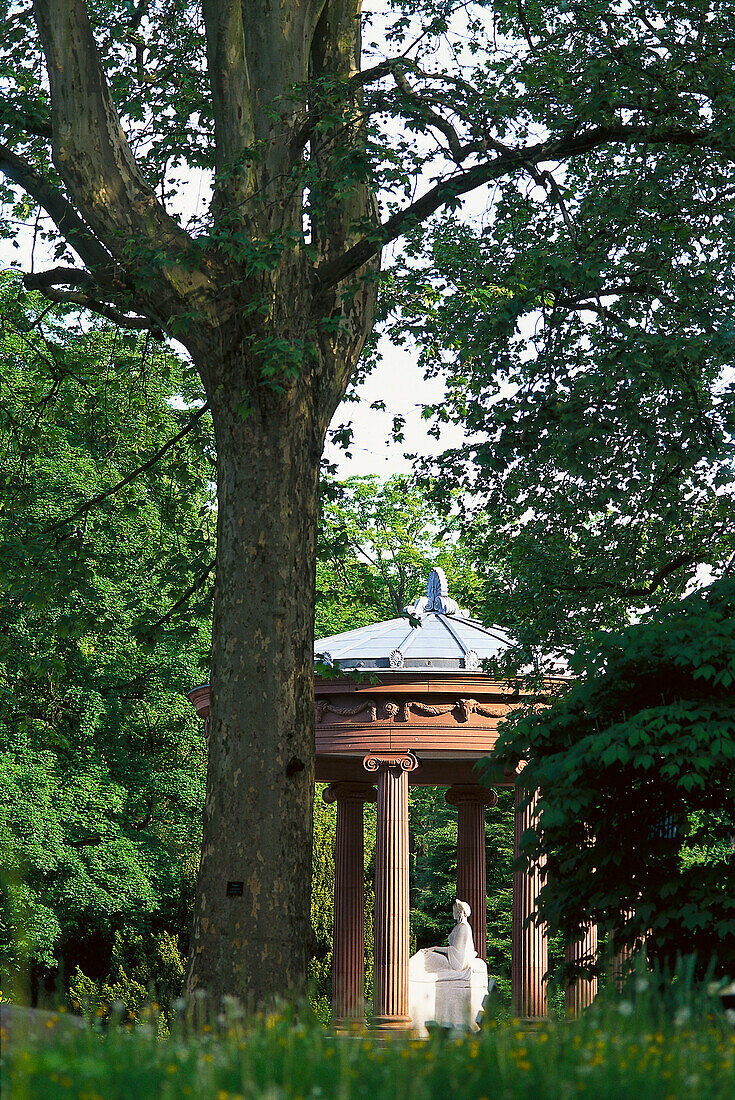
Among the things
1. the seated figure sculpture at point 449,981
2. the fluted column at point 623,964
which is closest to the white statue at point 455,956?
the seated figure sculpture at point 449,981

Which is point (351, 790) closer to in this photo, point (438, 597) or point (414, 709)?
point (438, 597)

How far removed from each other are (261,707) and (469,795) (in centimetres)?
1248

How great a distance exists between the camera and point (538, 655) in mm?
12180

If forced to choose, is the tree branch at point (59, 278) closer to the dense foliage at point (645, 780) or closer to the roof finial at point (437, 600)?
the dense foliage at point (645, 780)

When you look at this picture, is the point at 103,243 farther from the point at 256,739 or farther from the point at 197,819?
the point at 197,819

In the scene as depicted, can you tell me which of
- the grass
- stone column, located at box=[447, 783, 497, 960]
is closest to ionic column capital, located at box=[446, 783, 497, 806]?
stone column, located at box=[447, 783, 497, 960]

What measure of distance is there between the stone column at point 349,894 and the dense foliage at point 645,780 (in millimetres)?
10528

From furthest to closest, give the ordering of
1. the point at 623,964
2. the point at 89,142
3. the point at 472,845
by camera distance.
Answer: the point at 472,845 → the point at 89,142 → the point at 623,964

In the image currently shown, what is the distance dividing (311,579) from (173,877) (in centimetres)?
1862

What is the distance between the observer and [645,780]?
8.51 meters

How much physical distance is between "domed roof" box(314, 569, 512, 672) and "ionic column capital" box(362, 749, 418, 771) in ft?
3.75

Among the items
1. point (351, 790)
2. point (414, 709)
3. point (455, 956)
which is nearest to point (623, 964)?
point (414, 709)

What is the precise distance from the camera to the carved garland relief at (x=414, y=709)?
15992mm

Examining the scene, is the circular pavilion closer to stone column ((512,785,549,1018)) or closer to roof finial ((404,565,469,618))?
stone column ((512,785,549,1018))
